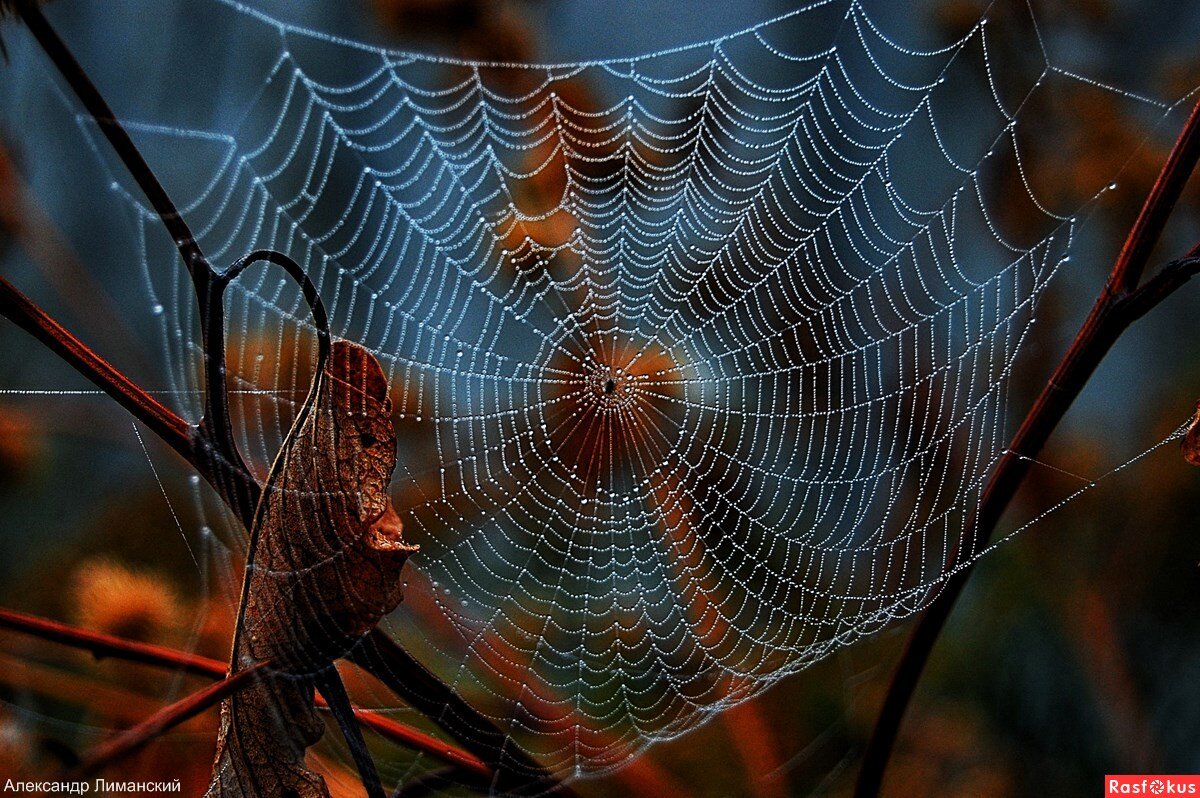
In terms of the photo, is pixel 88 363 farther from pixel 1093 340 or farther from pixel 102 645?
pixel 1093 340

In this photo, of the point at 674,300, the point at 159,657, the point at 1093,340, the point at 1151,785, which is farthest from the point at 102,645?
the point at 674,300

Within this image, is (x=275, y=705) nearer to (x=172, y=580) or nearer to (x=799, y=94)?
(x=172, y=580)

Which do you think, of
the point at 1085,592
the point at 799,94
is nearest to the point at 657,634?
the point at 1085,592

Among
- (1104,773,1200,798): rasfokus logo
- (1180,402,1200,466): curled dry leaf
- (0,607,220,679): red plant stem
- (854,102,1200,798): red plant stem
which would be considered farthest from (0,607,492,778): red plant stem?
(1104,773,1200,798): rasfokus logo

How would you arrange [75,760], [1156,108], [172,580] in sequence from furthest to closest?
[1156,108] < [172,580] < [75,760]

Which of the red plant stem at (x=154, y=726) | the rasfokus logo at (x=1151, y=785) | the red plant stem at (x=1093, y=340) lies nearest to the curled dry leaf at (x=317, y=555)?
the red plant stem at (x=154, y=726)

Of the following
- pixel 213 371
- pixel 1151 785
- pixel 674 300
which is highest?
pixel 674 300
